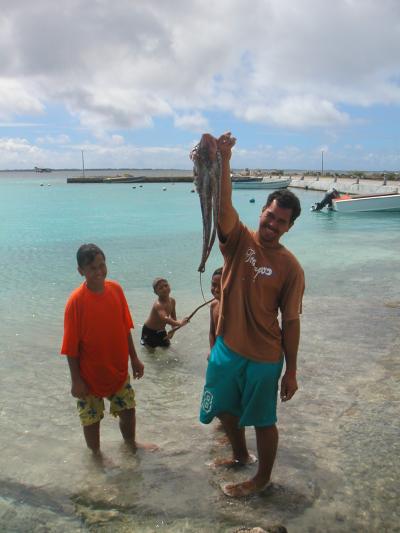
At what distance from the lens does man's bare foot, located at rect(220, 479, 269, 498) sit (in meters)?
3.72

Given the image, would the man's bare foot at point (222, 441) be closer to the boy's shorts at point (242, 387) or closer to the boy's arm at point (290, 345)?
the boy's shorts at point (242, 387)

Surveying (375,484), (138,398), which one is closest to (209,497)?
(375,484)

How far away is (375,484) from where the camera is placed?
3924 mm

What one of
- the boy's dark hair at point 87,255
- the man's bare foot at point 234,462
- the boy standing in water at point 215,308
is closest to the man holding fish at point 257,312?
the man's bare foot at point 234,462

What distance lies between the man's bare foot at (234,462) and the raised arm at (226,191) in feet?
6.48

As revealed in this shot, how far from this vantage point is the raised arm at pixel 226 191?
293 cm

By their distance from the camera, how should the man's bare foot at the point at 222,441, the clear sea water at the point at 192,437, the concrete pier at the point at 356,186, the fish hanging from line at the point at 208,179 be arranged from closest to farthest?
the fish hanging from line at the point at 208,179, the clear sea water at the point at 192,437, the man's bare foot at the point at 222,441, the concrete pier at the point at 356,186

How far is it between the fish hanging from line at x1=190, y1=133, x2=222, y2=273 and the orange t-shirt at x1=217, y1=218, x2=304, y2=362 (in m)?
0.34

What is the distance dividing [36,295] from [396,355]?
7.88m

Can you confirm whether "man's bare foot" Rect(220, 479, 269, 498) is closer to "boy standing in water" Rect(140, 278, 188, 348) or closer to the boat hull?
"boy standing in water" Rect(140, 278, 188, 348)

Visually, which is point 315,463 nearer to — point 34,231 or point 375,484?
point 375,484

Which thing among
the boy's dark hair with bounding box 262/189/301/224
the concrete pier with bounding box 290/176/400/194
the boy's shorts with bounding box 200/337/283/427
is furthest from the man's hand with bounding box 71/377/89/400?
the concrete pier with bounding box 290/176/400/194

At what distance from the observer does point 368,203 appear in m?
33.0

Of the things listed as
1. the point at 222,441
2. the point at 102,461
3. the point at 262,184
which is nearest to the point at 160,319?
the point at 222,441
